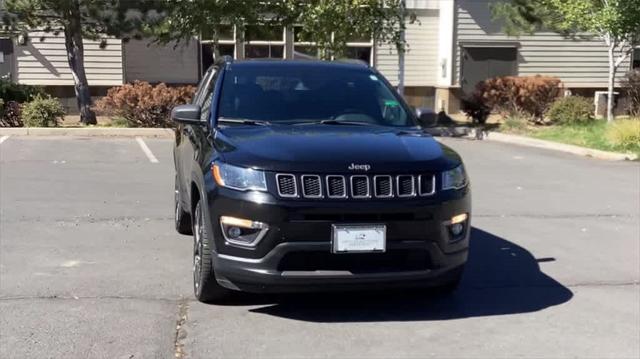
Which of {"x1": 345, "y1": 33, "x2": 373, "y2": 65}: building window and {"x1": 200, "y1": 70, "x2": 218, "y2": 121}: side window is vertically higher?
{"x1": 345, "y1": 33, "x2": 373, "y2": 65}: building window

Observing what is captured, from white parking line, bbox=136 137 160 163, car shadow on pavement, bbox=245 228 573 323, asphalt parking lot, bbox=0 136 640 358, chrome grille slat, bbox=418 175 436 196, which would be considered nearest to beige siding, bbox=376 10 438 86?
white parking line, bbox=136 137 160 163

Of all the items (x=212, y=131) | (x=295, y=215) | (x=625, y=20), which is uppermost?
(x=625, y=20)

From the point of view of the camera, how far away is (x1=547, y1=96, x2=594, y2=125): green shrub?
18.0 meters

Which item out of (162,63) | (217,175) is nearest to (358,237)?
(217,175)

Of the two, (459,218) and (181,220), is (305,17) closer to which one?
(181,220)

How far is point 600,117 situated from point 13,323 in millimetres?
18267

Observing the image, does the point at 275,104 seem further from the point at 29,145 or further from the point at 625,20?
the point at 625,20

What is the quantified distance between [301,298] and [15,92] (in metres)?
15.1

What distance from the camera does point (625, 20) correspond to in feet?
51.5

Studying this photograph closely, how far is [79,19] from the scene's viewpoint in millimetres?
17391

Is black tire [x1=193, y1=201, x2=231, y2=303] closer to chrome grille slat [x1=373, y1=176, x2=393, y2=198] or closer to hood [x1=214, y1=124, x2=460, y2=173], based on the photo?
hood [x1=214, y1=124, x2=460, y2=173]

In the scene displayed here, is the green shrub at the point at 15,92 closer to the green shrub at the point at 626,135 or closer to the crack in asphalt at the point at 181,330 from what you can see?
the green shrub at the point at 626,135

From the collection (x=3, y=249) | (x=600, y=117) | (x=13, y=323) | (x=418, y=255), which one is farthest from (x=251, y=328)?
(x=600, y=117)

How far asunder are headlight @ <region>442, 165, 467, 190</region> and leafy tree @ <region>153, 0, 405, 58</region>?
42.1ft
